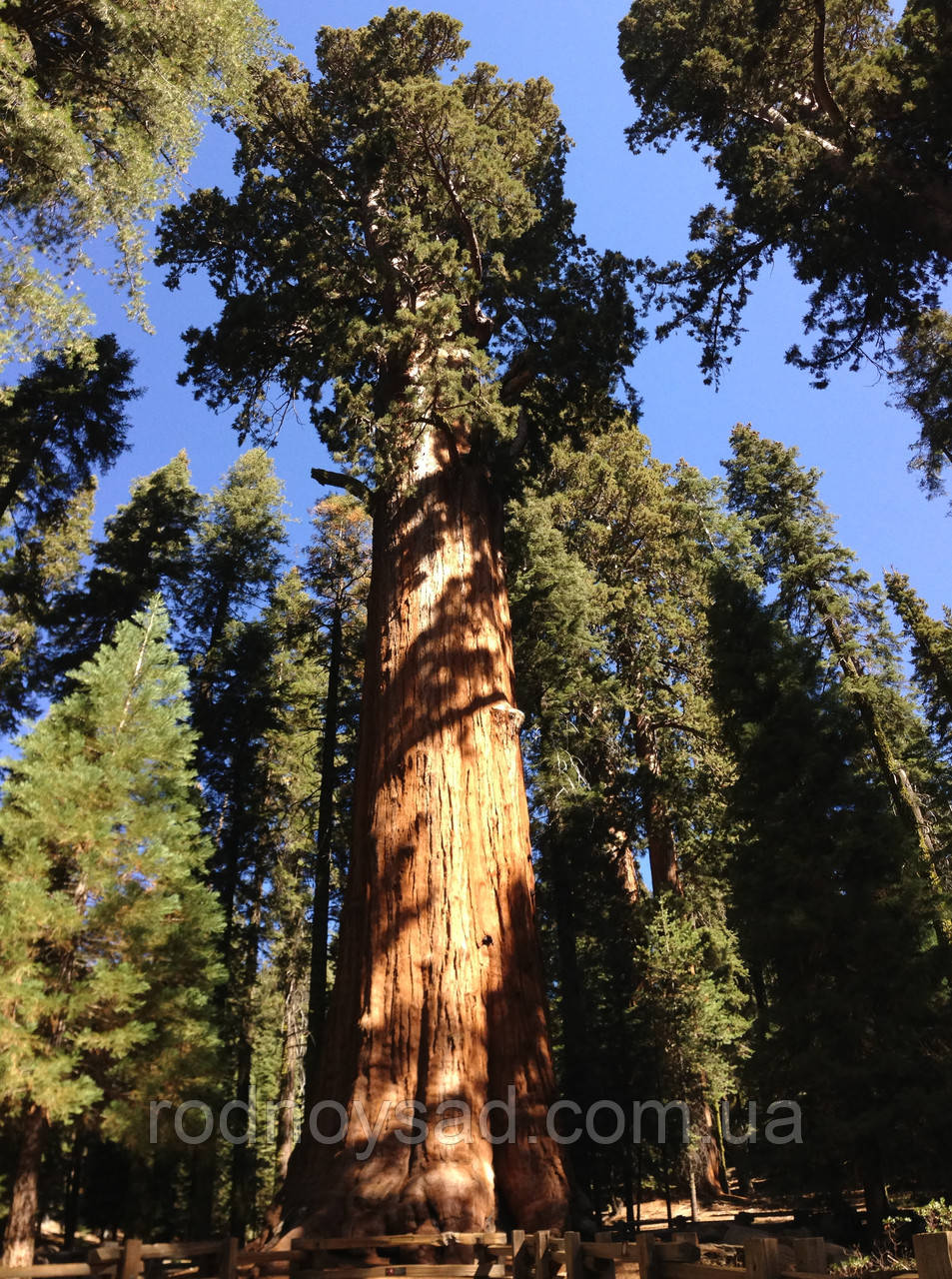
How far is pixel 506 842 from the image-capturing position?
7301 mm

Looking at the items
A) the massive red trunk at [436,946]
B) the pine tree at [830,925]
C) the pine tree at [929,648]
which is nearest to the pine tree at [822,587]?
the pine tree at [929,648]

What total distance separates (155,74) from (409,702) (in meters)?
8.51

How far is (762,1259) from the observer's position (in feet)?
10.4

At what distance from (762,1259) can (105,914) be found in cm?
770

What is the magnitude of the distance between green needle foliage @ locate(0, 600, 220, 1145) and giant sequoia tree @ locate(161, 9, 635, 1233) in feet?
10.3

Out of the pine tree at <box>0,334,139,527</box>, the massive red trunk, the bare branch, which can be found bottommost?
the massive red trunk

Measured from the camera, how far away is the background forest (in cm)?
902

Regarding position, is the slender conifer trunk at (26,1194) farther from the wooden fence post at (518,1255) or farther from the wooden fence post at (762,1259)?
the wooden fence post at (762,1259)

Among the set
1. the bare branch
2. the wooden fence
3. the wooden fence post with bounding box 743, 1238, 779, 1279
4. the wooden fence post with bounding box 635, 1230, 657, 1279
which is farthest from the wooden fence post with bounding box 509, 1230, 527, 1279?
the bare branch

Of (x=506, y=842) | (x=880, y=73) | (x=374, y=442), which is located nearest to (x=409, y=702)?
(x=506, y=842)

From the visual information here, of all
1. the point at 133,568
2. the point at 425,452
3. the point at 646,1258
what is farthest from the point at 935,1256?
the point at 133,568

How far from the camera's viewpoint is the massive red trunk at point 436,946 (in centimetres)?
577

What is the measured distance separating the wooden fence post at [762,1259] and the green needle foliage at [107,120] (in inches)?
415

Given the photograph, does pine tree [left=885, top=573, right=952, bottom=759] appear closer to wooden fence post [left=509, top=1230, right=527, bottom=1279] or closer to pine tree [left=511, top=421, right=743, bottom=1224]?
pine tree [left=511, top=421, right=743, bottom=1224]
